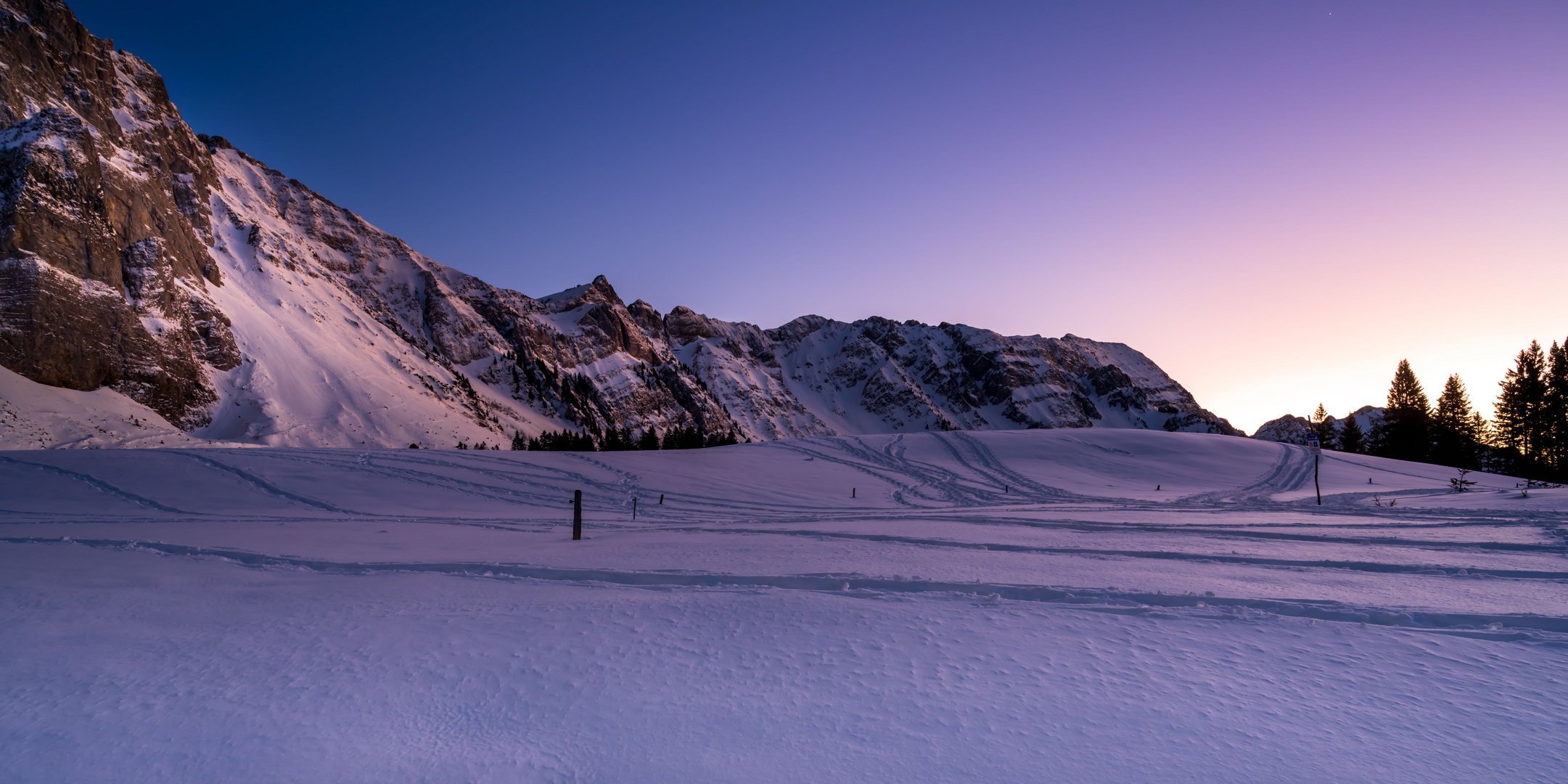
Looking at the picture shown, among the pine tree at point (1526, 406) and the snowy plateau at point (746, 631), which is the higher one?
the pine tree at point (1526, 406)

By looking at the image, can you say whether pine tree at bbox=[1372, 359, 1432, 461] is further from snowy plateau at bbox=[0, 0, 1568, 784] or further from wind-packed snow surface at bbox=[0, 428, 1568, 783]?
wind-packed snow surface at bbox=[0, 428, 1568, 783]

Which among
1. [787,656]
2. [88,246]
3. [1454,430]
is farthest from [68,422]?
[1454,430]

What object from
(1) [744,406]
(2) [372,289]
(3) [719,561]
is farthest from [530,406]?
(3) [719,561]

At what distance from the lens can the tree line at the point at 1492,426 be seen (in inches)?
1661

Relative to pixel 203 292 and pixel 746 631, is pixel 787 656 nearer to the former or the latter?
pixel 746 631

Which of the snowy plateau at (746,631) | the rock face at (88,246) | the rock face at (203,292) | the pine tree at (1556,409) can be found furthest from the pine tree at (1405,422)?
the rock face at (88,246)

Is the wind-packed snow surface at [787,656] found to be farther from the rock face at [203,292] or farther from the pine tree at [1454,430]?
the pine tree at [1454,430]

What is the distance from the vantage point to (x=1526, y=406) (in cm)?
4459

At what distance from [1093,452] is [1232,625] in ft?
117

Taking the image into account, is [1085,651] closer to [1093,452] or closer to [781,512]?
[781,512]

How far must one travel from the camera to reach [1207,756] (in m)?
3.55

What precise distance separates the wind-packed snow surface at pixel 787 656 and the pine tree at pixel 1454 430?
50370 millimetres

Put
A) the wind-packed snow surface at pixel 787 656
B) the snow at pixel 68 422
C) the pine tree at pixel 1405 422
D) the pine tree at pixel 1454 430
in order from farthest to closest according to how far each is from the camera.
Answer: the pine tree at pixel 1405 422, the pine tree at pixel 1454 430, the snow at pixel 68 422, the wind-packed snow surface at pixel 787 656

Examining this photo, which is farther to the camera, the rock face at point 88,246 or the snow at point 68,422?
the rock face at point 88,246
